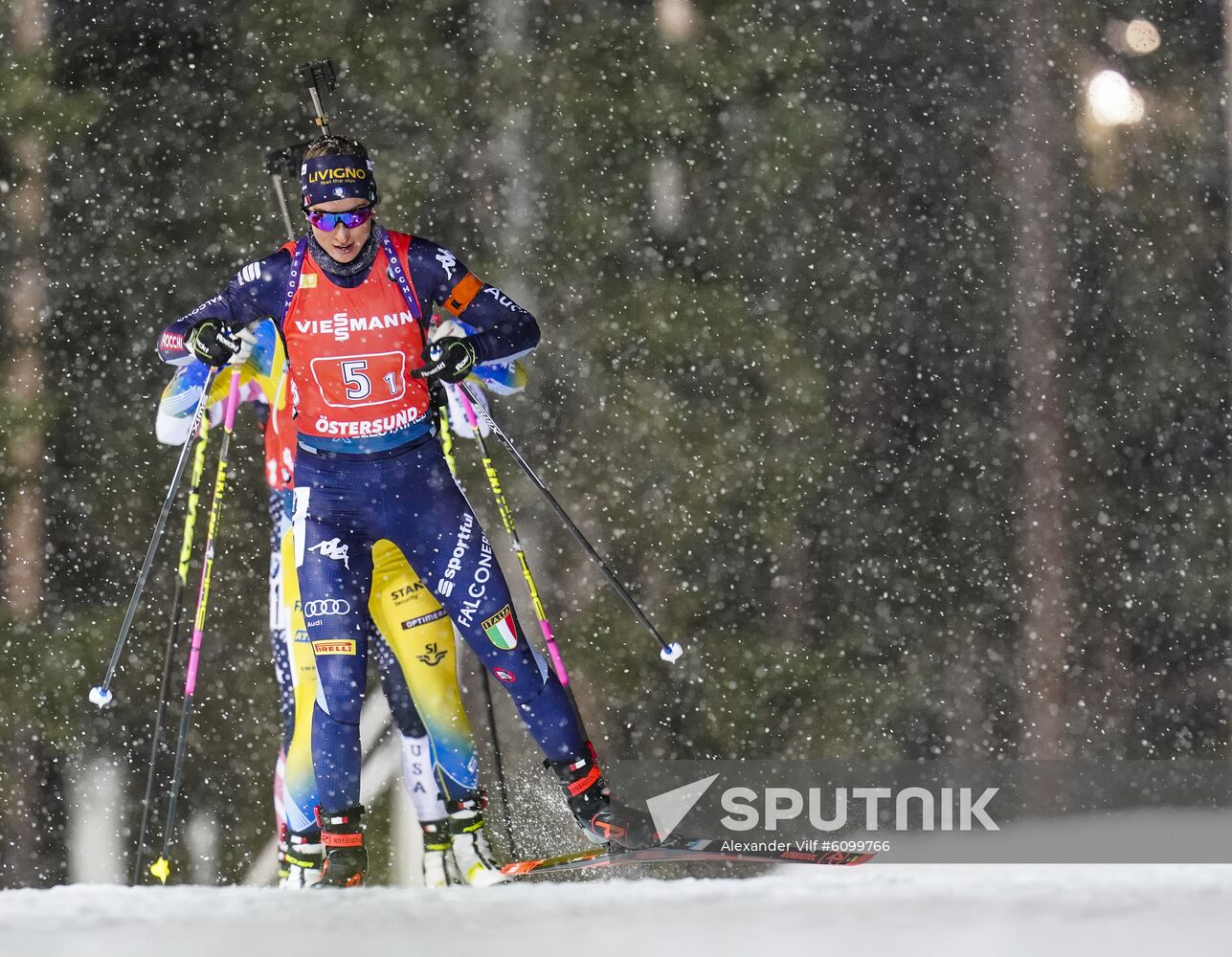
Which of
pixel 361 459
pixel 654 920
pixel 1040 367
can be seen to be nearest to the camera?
pixel 654 920

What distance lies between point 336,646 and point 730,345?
516cm

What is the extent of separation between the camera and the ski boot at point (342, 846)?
343 centimetres

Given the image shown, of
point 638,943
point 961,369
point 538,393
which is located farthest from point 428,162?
point 638,943

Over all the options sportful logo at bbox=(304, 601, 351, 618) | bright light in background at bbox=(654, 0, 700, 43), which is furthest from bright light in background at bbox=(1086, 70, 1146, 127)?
sportful logo at bbox=(304, 601, 351, 618)

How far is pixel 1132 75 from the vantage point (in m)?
8.03

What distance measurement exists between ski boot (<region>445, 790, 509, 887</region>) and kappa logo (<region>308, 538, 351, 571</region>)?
0.83 m

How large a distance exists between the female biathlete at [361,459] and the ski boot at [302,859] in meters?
0.43

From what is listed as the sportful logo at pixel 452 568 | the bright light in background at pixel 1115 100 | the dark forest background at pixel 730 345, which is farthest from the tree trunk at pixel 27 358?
the bright light in background at pixel 1115 100

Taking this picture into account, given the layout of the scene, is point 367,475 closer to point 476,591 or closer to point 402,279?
point 476,591

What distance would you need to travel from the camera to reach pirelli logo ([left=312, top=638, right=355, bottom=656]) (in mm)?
3404

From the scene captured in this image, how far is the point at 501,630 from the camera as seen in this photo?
3.51 meters

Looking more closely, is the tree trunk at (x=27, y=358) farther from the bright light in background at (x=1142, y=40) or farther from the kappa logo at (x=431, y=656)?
the bright light in background at (x=1142, y=40)

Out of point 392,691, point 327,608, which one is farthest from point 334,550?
point 392,691

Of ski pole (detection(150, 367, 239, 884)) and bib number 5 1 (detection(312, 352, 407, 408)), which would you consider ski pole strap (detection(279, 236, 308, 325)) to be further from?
ski pole (detection(150, 367, 239, 884))
